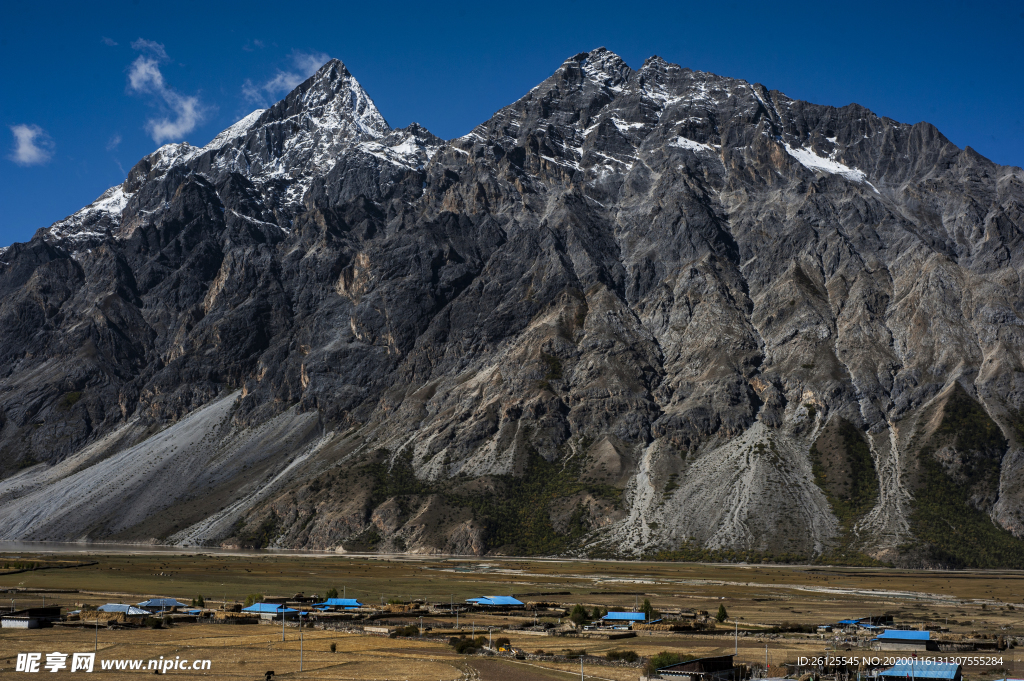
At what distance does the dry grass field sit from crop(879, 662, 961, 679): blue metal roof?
28.4 ft

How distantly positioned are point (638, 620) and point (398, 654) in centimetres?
2599

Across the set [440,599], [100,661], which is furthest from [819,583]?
[100,661]

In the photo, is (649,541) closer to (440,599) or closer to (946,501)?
(946,501)

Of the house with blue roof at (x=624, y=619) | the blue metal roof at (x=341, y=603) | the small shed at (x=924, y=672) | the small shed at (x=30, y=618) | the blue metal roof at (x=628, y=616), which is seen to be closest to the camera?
the small shed at (x=924, y=672)

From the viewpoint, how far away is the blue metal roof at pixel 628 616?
271 ft

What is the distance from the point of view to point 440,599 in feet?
347

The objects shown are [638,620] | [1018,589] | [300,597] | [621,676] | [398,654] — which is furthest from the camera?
[1018,589]

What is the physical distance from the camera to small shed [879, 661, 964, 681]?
162 feet

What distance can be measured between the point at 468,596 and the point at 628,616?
105 feet

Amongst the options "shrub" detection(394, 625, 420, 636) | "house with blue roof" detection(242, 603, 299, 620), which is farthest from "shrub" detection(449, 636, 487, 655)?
"house with blue roof" detection(242, 603, 299, 620)

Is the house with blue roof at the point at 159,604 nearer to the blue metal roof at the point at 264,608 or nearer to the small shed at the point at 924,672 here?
the blue metal roof at the point at 264,608

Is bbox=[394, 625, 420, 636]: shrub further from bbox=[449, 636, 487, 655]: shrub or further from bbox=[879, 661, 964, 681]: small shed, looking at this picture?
bbox=[879, 661, 964, 681]: small shed

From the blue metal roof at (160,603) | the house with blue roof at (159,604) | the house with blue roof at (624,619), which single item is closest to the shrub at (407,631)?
the house with blue roof at (624,619)

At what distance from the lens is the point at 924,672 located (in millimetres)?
50062
